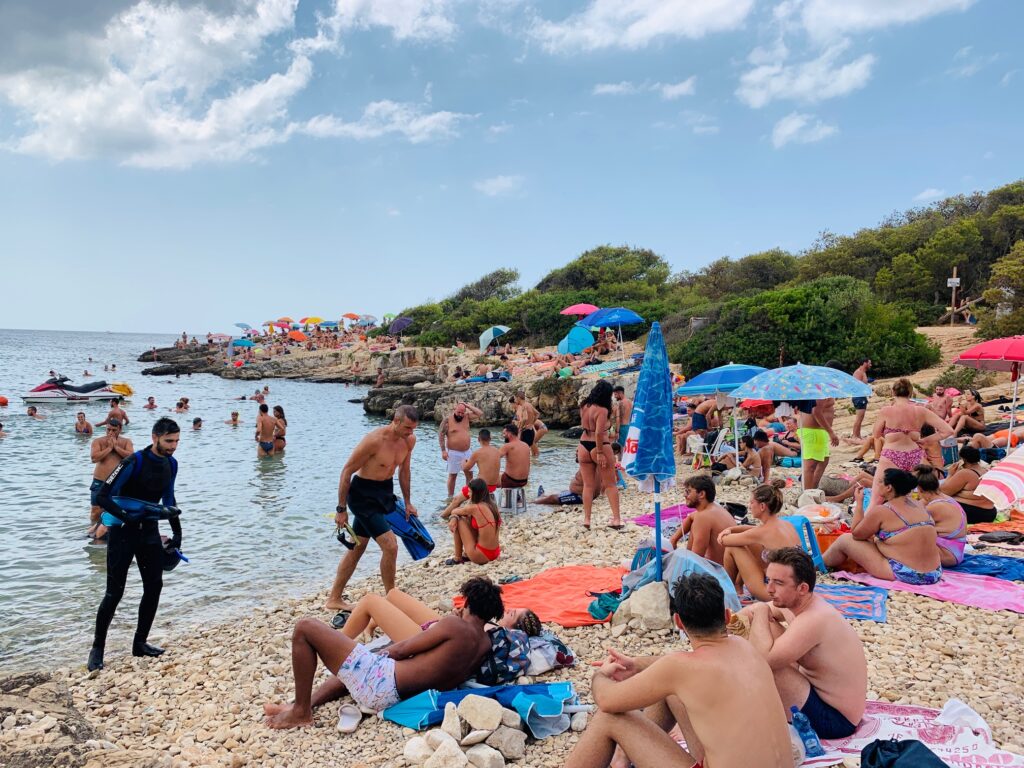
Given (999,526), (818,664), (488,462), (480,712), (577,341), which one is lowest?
(999,526)

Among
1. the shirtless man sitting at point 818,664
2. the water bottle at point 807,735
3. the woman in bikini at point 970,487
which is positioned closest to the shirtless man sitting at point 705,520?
the shirtless man sitting at point 818,664

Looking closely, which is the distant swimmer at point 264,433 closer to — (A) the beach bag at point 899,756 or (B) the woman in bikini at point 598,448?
(B) the woman in bikini at point 598,448

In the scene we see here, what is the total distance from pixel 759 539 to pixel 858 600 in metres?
1.05

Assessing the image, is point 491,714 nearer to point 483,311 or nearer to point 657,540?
point 657,540

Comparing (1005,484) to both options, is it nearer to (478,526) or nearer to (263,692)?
(478,526)

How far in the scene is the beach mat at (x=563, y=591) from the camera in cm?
520

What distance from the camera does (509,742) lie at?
335 cm

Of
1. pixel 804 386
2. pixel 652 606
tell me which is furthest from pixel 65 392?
pixel 652 606

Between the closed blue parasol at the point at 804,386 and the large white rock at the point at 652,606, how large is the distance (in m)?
3.53

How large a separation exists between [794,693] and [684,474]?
9036 millimetres

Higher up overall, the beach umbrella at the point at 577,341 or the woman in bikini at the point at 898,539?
the beach umbrella at the point at 577,341

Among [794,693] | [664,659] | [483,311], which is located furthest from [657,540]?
[483,311]

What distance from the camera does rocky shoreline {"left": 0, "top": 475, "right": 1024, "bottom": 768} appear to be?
11.4ft

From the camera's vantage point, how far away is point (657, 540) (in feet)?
16.4
